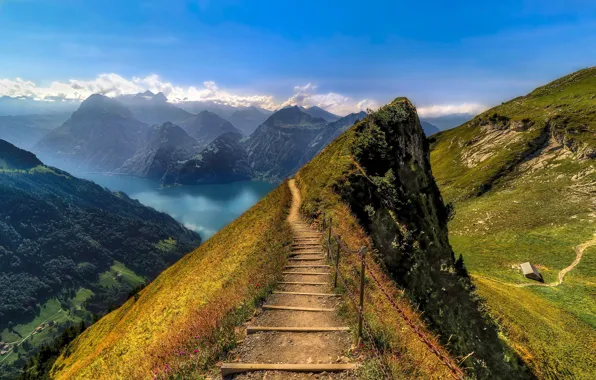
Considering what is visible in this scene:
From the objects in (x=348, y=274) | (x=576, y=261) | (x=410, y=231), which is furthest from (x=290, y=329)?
(x=576, y=261)

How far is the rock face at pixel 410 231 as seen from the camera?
73.5 ft

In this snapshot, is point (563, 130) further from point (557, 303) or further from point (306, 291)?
point (306, 291)

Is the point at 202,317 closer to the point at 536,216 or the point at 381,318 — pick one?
the point at 381,318

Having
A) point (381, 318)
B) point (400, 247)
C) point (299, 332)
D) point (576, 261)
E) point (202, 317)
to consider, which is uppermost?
point (299, 332)

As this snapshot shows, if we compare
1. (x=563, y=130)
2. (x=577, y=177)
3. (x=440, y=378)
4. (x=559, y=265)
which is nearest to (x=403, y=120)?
(x=440, y=378)

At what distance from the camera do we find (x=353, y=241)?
2092 cm

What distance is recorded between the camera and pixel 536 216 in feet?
275

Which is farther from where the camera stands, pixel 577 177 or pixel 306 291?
pixel 577 177

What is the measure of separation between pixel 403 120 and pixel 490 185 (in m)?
96.7

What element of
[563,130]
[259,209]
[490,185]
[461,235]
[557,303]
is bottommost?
[557,303]

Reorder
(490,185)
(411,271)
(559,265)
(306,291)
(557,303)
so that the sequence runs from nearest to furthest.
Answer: (306,291) < (411,271) < (557,303) < (559,265) < (490,185)

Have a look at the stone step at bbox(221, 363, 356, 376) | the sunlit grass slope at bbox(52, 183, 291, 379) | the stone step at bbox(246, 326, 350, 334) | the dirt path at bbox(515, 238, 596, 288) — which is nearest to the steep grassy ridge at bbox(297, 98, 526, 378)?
the stone step at bbox(221, 363, 356, 376)

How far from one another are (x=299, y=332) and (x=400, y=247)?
50.6 ft

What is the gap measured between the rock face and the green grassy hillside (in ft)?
39.9
